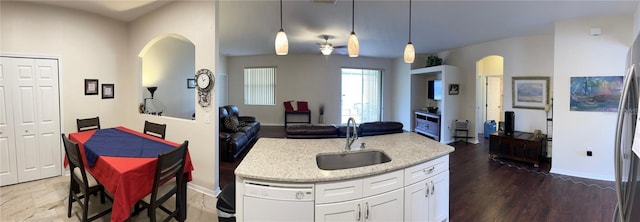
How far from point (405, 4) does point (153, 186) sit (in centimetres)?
343

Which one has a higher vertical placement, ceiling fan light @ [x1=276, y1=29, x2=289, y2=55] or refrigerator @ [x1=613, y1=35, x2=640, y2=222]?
ceiling fan light @ [x1=276, y1=29, x2=289, y2=55]

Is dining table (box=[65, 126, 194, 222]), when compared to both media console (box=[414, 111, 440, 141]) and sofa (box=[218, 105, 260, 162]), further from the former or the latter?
media console (box=[414, 111, 440, 141])

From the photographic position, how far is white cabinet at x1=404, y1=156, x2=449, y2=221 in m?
2.17

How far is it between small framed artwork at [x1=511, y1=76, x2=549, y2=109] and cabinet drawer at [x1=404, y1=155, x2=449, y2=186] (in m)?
4.37

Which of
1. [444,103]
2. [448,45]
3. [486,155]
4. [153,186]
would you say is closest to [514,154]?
[486,155]

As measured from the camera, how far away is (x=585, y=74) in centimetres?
424

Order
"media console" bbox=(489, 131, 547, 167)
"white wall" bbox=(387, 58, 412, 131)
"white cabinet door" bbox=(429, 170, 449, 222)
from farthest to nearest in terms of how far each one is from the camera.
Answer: "white wall" bbox=(387, 58, 412, 131), "media console" bbox=(489, 131, 547, 167), "white cabinet door" bbox=(429, 170, 449, 222)

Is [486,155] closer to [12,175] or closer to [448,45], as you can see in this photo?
[448,45]

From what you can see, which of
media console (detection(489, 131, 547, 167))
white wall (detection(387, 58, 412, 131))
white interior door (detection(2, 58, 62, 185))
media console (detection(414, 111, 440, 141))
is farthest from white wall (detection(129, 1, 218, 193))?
white wall (detection(387, 58, 412, 131))

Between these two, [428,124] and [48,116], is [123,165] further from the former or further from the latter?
[428,124]

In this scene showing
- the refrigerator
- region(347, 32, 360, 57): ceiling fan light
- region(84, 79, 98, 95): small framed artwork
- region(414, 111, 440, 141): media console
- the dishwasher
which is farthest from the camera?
region(414, 111, 440, 141): media console

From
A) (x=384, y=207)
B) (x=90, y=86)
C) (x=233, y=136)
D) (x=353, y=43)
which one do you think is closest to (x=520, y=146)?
(x=353, y=43)

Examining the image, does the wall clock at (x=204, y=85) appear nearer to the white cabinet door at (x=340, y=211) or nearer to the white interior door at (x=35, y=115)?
the white cabinet door at (x=340, y=211)

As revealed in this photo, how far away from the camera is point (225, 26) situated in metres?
5.11
